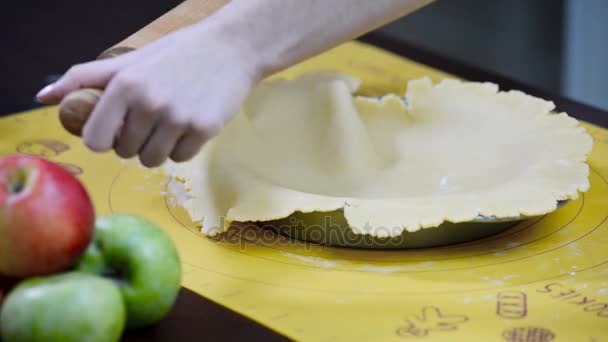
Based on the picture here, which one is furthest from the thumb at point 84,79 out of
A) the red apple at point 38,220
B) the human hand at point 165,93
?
the red apple at point 38,220

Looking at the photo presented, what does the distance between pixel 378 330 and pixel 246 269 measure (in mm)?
163

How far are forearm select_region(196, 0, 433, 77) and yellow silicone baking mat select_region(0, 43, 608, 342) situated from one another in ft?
0.61

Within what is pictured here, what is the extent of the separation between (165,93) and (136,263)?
161 mm

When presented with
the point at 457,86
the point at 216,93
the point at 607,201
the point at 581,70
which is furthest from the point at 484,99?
the point at 581,70

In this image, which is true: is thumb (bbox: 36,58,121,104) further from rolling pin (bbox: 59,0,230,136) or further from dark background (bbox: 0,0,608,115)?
dark background (bbox: 0,0,608,115)

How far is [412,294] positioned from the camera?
0.76 m

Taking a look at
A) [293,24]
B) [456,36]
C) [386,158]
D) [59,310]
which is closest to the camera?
[59,310]

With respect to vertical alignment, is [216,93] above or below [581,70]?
above

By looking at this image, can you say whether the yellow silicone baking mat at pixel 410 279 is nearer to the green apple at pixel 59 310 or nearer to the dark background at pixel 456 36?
the green apple at pixel 59 310

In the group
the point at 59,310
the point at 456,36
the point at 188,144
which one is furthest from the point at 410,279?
the point at 456,36

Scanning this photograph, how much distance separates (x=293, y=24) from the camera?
0.85 m

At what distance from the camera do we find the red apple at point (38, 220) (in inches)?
23.8

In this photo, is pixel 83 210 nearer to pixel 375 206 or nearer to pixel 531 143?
pixel 375 206

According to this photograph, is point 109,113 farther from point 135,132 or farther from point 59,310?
point 59,310
